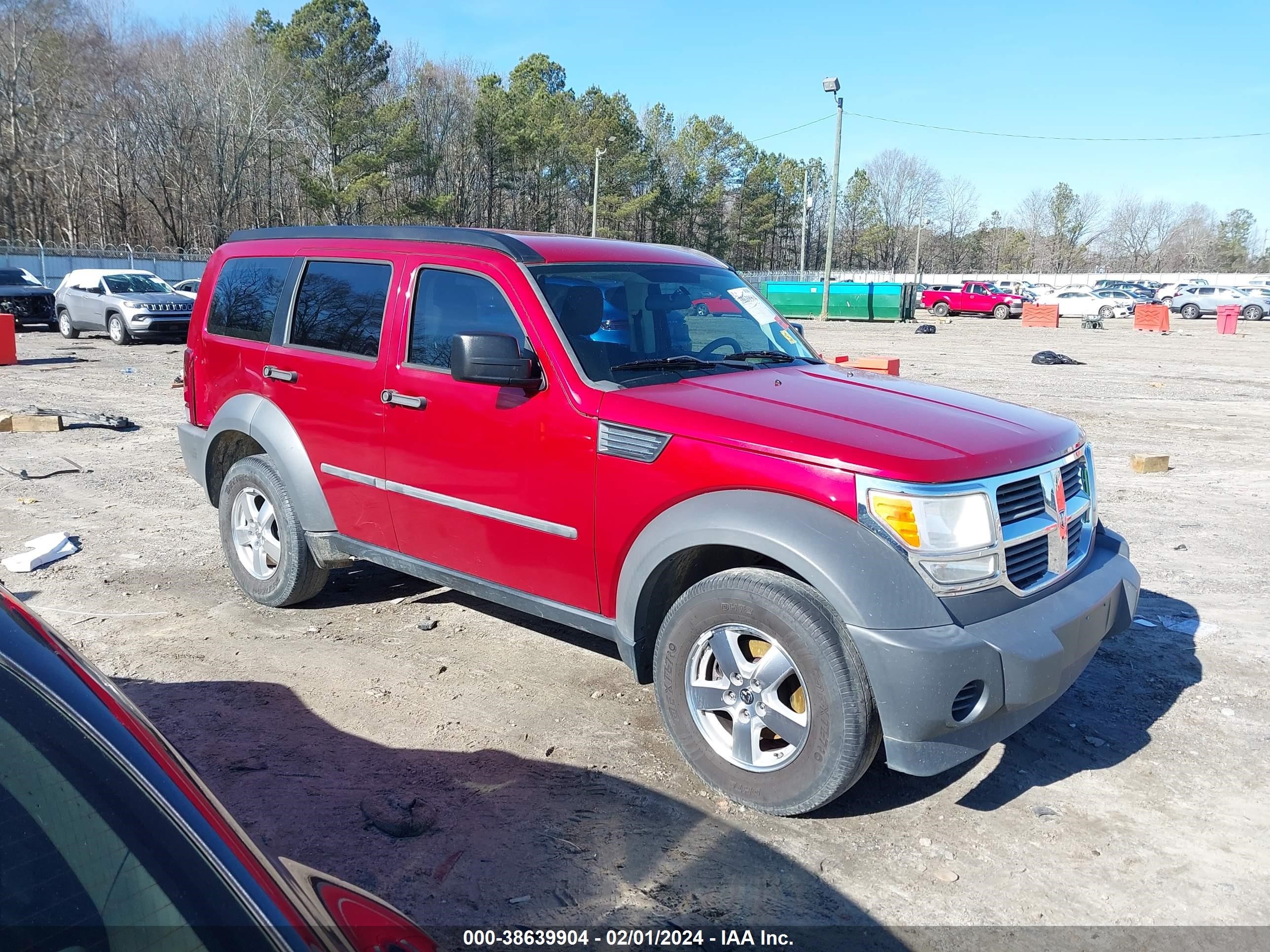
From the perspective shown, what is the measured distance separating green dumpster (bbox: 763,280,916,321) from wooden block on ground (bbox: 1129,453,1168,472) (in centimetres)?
3377

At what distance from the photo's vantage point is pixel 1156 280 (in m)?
83.6

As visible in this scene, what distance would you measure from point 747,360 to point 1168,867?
2.60 meters

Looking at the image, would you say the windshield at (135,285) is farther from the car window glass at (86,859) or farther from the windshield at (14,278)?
the car window glass at (86,859)

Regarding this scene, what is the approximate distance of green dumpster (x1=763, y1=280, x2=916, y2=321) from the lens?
140ft

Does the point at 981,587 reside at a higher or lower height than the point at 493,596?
higher

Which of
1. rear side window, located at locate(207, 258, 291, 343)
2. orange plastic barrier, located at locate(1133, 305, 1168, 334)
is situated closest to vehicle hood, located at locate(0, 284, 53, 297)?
rear side window, located at locate(207, 258, 291, 343)

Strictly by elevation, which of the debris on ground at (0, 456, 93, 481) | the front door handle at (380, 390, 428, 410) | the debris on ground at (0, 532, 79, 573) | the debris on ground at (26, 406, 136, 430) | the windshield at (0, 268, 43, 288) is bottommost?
the debris on ground at (0, 532, 79, 573)

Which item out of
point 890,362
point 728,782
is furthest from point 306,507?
point 890,362

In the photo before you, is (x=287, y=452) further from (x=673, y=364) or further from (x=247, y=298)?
(x=673, y=364)

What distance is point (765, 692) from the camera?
136 inches

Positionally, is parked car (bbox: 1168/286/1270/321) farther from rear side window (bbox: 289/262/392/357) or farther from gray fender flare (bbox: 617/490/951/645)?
gray fender flare (bbox: 617/490/951/645)

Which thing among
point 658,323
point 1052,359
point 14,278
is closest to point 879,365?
point 658,323

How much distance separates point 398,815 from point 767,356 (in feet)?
8.55

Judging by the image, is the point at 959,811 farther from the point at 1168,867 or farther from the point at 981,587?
the point at 981,587
